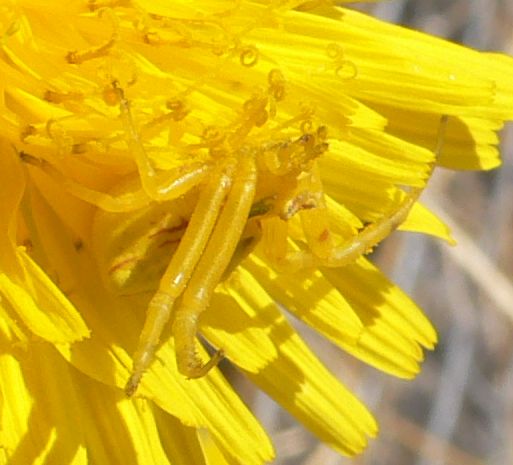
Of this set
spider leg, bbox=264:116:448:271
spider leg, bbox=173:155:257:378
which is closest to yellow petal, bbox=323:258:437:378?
spider leg, bbox=264:116:448:271

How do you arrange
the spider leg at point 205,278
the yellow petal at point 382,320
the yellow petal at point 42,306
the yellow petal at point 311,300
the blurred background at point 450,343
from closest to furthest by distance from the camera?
the yellow petal at point 42,306, the spider leg at point 205,278, the yellow petal at point 311,300, the yellow petal at point 382,320, the blurred background at point 450,343

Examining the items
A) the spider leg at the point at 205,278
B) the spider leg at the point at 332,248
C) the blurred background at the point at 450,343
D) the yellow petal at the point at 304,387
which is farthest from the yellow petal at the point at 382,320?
the blurred background at the point at 450,343

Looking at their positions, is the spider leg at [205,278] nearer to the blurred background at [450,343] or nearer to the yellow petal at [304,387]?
the yellow petal at [304,387]

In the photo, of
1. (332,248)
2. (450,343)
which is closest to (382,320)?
(332,248)

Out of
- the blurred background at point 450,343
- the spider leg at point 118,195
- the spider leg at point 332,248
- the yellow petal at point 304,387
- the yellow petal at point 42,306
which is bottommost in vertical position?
the blurred background at point 450,343

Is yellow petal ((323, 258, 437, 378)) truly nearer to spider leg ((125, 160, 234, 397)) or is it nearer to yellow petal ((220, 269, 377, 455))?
yellow petal ((220, 269, 377, 455))

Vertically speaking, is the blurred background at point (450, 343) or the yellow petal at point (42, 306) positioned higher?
the yellow petal at point (42, 306)

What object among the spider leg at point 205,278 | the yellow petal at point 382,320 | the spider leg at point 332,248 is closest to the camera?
the spider leg at point 205,278

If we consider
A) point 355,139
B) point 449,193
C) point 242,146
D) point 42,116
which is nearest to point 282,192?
point 242,146
